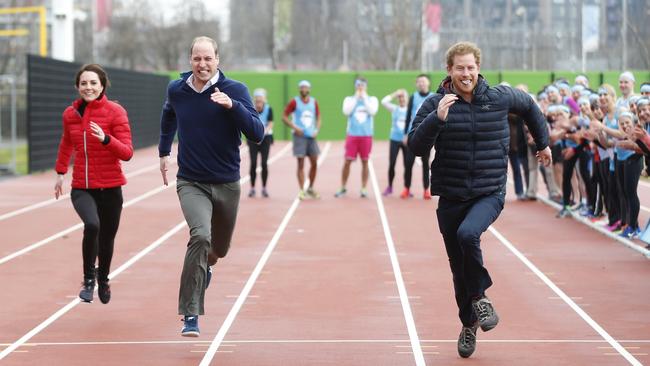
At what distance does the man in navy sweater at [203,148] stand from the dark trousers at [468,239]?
4.38 ft

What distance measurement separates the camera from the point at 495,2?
91.5 m

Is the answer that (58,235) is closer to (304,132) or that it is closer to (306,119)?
(304,132)

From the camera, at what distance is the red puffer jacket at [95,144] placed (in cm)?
1027

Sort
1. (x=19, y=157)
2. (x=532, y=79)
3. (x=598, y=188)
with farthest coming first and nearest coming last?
(x=532, y=79) < (x=19, y=157) < (x=598, y=188)

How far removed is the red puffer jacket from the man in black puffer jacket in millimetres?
2885

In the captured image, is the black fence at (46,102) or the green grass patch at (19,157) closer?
the black fence at (46,102)

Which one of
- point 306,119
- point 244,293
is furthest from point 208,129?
point 306,119

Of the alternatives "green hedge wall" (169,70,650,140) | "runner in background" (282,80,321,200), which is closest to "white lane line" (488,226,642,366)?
"runner in background" (282,80,321,200)

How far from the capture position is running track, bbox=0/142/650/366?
28.8 ft

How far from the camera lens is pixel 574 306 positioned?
1076cm

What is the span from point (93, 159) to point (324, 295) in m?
2.36

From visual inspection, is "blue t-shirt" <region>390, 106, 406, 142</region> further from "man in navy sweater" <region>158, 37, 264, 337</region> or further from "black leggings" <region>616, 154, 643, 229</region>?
"man in navy sweater" <region>158, 37, 264, 337</region>

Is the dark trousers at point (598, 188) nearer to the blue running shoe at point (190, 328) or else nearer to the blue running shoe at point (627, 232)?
the blue running shoe at point (627, 232)

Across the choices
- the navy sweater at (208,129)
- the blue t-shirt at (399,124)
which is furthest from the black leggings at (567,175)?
the navy sweater at (208,129)
